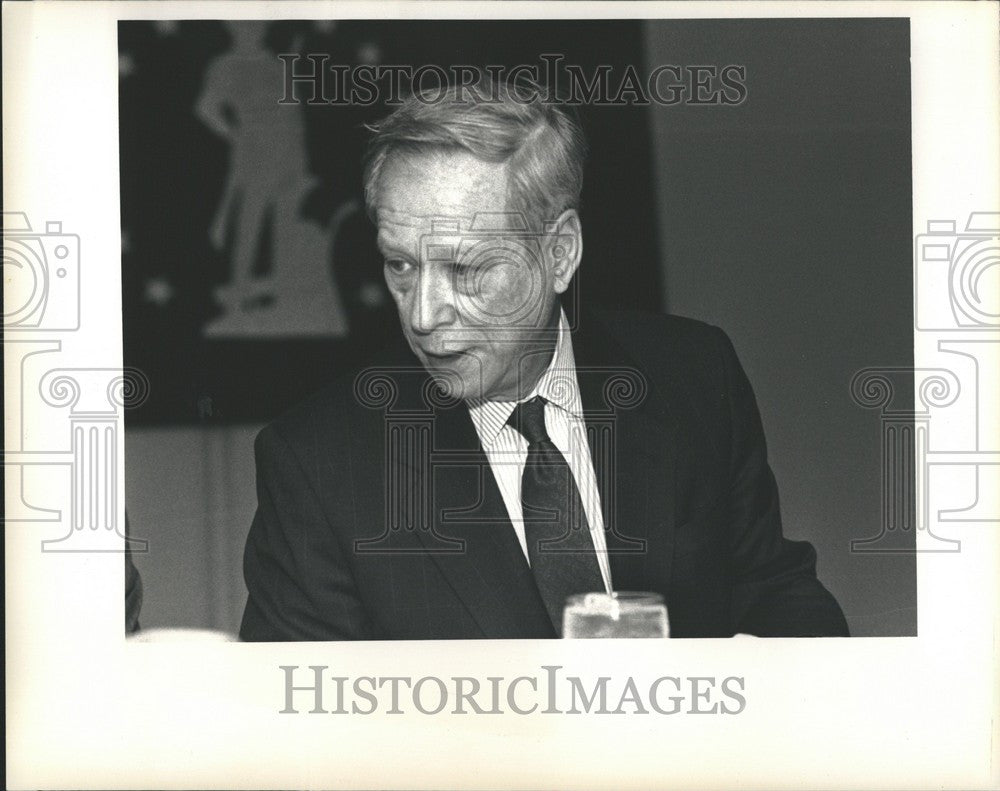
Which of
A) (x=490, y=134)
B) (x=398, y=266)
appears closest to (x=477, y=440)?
(x=398, y=266)

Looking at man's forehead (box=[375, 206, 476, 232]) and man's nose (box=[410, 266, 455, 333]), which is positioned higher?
man's forehead (box=[375, 206, 476, 232])

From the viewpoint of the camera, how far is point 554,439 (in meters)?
2.91

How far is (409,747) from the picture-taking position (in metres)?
2.92

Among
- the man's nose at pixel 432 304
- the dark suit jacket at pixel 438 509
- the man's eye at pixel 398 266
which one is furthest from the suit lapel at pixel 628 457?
the man's eye at pixel 398 266

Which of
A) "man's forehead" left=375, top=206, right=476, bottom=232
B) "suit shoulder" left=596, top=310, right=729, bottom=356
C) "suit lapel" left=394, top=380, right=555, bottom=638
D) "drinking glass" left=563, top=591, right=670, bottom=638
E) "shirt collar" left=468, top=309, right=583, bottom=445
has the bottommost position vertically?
"drinking glass" left=563, top=591, right=670, bottom=638

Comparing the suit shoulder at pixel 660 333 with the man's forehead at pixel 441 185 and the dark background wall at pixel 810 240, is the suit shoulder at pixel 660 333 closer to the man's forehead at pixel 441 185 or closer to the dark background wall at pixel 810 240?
the dark background wall at pixel 810 240

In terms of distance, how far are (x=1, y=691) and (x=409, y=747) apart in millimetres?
993

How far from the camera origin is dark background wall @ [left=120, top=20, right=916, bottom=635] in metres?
2.89

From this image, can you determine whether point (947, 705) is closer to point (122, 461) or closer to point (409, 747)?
point (409, 747)

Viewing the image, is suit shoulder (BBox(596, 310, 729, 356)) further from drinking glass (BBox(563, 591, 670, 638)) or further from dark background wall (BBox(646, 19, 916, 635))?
drinking glass (BBox(563, 591, 670, 638))

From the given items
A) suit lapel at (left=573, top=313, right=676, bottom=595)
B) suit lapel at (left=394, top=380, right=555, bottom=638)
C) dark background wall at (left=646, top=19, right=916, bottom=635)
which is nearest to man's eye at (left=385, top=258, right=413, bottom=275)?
suit lapel at (left=394, top=380, right=555, bottom=638)

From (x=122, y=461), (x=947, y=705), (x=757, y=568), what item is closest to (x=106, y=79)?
(x=122, y=461)

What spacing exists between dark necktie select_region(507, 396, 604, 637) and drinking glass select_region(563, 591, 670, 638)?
0.02 metres

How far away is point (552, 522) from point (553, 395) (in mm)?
304
